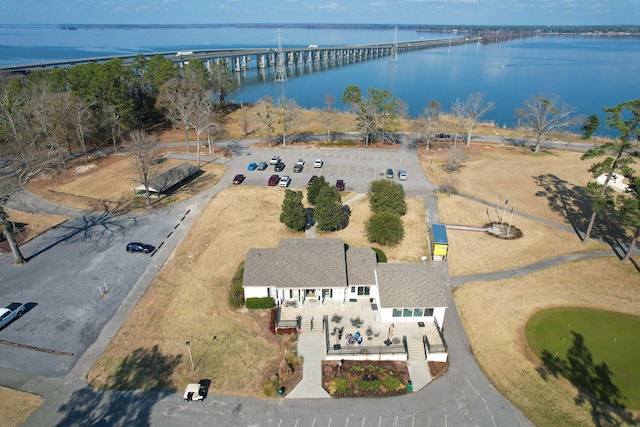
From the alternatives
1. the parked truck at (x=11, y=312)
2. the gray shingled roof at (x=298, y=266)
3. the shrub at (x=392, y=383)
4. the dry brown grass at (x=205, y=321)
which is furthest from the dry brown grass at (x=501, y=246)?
the parked truck at (x=11, y=312)

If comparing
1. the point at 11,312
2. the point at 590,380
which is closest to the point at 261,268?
the point at 11,312

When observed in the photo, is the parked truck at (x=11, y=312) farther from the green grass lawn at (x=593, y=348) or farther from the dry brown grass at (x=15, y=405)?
the green grass lawn at (x=593, y=348)

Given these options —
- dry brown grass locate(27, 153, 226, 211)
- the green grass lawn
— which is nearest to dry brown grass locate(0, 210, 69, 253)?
dry brown grass locate(27, 153, 226, 211)

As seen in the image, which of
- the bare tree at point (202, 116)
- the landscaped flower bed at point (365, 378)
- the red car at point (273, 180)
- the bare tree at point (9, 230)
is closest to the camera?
the landscaped flower bed at point (365, 378)

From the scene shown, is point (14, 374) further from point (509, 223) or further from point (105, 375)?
point (509, 223)

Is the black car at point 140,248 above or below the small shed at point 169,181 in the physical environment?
below

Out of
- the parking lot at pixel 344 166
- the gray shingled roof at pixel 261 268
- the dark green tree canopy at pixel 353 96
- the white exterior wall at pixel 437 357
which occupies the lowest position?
the white exterior wall at pixel 437 357

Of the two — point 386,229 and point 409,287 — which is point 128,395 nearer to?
point 409,287

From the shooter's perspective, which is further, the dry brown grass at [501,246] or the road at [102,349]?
the dry brown grass at [501,246]
